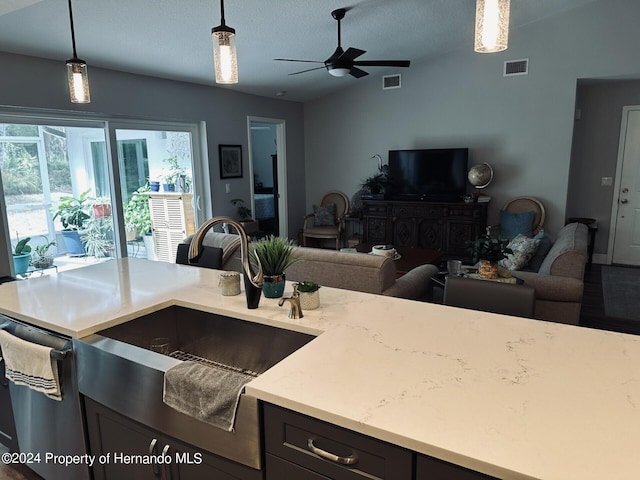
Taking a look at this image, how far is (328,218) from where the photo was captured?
7.18 meters

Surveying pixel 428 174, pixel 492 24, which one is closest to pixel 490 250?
pixel 492 24

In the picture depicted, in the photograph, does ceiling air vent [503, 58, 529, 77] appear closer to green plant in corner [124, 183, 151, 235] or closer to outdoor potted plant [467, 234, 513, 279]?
outdoor potted plant [467, 234, 513, 279]

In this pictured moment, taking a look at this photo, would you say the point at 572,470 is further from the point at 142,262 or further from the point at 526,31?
the point at 526,31

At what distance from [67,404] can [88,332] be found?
339 millimetres

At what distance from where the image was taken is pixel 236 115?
6.10 m

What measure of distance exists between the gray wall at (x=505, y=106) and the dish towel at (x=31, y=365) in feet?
19.0

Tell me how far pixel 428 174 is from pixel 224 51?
4.87 meters

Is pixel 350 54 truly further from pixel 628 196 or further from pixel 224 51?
pixel 628 196

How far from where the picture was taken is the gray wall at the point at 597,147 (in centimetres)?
587

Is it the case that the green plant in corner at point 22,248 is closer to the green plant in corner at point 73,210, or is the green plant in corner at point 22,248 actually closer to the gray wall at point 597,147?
the green plant in corner at point 73,210

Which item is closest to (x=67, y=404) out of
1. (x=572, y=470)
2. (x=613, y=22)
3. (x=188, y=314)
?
(x=188, y=314)

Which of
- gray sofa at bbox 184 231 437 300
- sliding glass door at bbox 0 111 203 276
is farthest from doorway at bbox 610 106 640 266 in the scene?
sliding glass door at bbox 0 111 203 276

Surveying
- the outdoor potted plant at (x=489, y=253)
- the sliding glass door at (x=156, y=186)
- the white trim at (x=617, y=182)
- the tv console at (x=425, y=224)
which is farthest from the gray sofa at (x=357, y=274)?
the white trim at (x=617, y=182)

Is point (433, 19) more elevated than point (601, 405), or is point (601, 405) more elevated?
point (433, 19)
